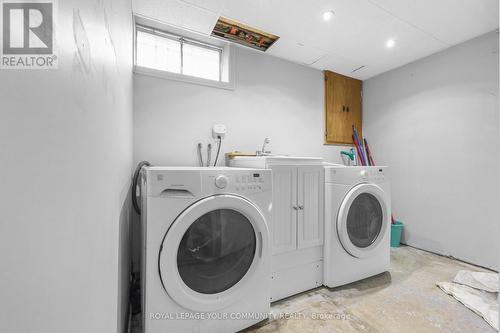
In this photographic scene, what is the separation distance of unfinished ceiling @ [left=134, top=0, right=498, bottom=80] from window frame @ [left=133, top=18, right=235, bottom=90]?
20 centimetres

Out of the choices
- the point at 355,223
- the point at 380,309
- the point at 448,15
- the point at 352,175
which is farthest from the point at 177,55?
the point at 380,309

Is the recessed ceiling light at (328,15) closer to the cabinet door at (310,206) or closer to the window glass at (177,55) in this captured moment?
the window glass at (177,55)

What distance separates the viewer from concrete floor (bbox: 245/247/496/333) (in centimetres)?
122

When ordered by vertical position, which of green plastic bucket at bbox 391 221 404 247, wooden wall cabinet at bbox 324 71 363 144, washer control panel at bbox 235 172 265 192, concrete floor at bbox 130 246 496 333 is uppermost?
wooden wall cabinet at bbox 324 71 363 144

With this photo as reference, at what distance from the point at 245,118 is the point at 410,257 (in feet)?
7.34

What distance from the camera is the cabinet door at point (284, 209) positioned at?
1434 millimetres

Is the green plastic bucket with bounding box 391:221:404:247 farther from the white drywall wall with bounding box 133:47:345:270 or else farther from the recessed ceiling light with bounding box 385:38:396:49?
the recessed ceiling light with bounding box 385:38:396:49

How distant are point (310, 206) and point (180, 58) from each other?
1.81 m

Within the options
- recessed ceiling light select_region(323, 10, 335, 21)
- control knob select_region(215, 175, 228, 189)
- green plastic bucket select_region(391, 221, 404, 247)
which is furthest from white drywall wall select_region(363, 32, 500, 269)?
control knob select_region(215, 175, 228, 189)

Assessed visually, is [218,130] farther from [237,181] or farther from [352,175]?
[352,175]

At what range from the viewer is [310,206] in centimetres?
157

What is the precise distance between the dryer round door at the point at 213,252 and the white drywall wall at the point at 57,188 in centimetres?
44

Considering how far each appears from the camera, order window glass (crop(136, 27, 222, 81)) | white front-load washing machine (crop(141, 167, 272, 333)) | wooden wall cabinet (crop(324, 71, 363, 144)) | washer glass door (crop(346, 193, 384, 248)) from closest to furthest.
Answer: white front-load washing machine (crop(141, 167, 272, 333)) → washer glass door (crop(346, 193, 384, 248)) → window glass (crop(136, 27, 222, 81)) → wooden wall cabinet (crop(324, 71, 363, 144))

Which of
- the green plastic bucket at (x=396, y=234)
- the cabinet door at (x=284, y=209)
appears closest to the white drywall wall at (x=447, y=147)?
the green plastic bucket at (x=396, y=234)
